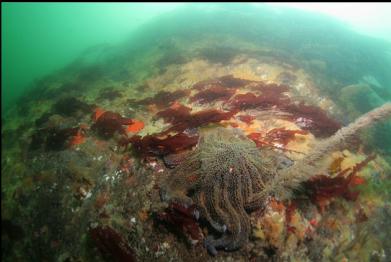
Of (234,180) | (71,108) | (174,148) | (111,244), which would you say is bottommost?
(71,108)

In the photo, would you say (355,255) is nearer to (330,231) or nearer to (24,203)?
(330,231)

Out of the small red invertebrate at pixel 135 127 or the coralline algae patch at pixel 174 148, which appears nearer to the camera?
the coralline algae patch at pixel 174 148

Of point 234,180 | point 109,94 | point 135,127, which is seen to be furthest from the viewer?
point 109,94

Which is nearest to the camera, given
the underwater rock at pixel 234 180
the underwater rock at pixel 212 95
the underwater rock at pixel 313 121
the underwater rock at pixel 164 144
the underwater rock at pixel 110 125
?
the underwater rock at pixel 234 180

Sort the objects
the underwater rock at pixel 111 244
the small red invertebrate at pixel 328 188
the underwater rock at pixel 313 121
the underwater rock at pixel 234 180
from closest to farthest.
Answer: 1. the underwater rock at pixel 234 180
2. the underwater rock at pixel 111 244
3. the small red invertebrate at pixel 328 188
4. the underwater rock at pixel 313 121

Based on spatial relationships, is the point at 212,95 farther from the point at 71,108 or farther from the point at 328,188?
the point at 71,108

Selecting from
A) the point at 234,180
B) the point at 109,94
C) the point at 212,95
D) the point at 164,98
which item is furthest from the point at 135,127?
the point at 109,94

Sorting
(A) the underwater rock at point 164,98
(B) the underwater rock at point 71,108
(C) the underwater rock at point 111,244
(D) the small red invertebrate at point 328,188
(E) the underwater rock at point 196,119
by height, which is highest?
(D) the small red invertebrate at point 328,188

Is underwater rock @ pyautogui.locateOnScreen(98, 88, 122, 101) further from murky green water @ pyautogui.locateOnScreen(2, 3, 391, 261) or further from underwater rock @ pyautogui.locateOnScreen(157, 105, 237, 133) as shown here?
underwater rock @ pyautogui.locateOnScreen(157, 105, 237, 133)

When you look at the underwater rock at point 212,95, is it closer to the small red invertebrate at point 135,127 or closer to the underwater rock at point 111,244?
the small red invertebrate at point 135,127

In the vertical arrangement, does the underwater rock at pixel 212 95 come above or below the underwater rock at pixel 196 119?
below

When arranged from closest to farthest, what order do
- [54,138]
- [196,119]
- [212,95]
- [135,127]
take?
[196,119], [135,127], [54,138], [212,95]

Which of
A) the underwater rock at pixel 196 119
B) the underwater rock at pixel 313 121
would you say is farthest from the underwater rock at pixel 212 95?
the underwater rock at pixel 313 121

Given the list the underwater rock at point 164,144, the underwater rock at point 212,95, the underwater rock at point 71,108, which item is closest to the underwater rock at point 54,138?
the underwater rock at point 71,108
